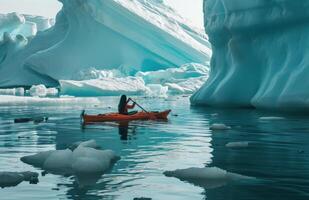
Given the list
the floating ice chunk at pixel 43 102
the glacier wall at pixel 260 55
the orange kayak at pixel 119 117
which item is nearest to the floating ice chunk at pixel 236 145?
the orange kayak at pixel 119 117

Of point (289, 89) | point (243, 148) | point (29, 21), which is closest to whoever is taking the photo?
point (243, 148)

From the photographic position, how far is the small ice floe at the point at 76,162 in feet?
26.8

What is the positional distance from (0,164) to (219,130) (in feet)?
26.7

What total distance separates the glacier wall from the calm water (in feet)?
14.4

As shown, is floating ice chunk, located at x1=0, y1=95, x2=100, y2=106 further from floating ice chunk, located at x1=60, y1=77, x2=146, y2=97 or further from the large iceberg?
the large iceberg

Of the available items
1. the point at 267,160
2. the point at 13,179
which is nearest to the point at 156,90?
the point at 267,160

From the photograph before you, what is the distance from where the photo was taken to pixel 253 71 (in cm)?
2655

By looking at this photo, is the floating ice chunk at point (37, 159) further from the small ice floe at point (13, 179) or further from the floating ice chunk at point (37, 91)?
the floating ice chunk at point (37, 91)

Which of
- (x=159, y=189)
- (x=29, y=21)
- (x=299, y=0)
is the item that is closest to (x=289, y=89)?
(x=299, y=0)

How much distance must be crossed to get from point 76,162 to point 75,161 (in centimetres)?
24

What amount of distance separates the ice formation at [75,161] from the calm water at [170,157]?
0.22m

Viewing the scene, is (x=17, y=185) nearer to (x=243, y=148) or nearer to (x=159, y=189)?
(x=159, y=189)

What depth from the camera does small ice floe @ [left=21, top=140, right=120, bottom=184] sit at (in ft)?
26.8

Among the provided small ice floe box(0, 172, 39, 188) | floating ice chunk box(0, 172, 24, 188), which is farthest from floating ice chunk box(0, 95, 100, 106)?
floating ice chunk box(0, 172, 24, 188)
